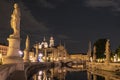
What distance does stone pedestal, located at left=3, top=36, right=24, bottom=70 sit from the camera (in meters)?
28.6

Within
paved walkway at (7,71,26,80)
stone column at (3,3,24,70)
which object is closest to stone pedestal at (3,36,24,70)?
stone column at (3,3,24,70)

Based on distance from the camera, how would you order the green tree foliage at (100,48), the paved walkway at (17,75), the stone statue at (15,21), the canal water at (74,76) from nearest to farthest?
1. the paved walkway at (17,75)
2. the stone statue at (15,21)
3. the canal water at (74,76)
4. the green tree foliage at (100,48)

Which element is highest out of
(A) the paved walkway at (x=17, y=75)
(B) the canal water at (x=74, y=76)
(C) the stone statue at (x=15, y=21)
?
(C) the stone statue at (x=15, y=21)

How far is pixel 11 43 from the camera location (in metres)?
29.2

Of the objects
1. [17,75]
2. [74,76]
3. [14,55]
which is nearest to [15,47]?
[14,55]

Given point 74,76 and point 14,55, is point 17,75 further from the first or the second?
point 74,76

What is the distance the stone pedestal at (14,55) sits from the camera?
94.0 ft

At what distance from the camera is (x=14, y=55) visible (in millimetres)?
28953

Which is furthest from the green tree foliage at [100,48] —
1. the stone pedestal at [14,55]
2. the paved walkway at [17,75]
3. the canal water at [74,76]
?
the paved walkway at [17,75]

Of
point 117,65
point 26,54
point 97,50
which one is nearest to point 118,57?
point 97,50

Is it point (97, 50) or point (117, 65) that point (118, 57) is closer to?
point (97, 50)

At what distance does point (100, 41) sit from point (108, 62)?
156 ft

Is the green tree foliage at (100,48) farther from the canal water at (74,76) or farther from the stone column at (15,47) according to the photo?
the stone column at (15,47)

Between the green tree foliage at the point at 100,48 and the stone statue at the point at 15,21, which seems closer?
the stone statue at the point at 15,21
